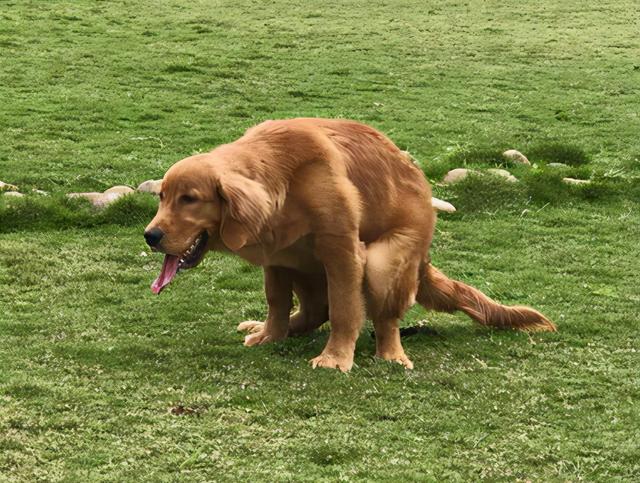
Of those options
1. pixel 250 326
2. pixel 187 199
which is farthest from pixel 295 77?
pixel 187 199

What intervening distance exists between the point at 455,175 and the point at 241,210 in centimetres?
616

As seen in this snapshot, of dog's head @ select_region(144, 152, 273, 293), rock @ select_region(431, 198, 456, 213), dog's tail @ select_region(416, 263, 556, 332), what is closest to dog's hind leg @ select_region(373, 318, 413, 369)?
dog's tail @ select_region(416, 263, 556, 332)

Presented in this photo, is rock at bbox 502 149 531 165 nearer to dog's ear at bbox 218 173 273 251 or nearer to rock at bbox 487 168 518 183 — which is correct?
rock at bbox 487 168 518 183

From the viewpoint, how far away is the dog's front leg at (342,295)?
271 inches

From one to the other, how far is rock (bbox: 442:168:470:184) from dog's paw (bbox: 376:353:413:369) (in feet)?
17.5

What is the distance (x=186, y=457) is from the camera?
5.50 metres

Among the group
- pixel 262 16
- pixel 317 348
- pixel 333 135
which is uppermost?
pixel 333 135

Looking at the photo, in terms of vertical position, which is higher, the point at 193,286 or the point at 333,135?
the point at 333,135

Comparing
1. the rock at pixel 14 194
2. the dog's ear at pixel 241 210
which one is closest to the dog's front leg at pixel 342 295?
the dog's ear at pixel 241 210

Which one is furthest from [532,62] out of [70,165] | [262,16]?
[70,165]

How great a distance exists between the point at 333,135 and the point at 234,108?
963 cm

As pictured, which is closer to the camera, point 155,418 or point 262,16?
point 155,418

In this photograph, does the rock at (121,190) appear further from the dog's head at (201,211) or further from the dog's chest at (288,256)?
the dog's head at (201,211)

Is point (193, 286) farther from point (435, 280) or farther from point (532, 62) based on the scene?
point (532, 62)
